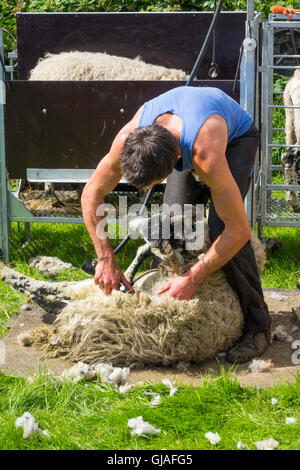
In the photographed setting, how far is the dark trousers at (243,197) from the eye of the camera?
12.8ft

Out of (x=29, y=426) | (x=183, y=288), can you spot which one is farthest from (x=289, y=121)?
(x=29, y=426)

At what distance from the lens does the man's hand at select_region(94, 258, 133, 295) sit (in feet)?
12.4

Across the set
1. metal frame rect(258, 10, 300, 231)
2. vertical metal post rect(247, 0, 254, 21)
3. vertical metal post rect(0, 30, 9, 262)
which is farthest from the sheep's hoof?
vertical metal post rect(0, 30, 9, 262)

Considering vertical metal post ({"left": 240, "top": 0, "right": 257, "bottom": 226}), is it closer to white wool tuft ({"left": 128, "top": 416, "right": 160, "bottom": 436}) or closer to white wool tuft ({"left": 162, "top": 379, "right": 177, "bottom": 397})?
white wool tuft ({"left": 162, "top": 379, "right": 177, "bottom": 397})

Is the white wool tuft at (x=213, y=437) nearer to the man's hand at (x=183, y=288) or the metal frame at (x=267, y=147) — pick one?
the man's hand at (x=183, y=288)

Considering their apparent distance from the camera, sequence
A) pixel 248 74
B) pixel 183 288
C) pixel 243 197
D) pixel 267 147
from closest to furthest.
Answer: pixel 183 288 → pixel 243 197 → pixel 248 74 → pixel 267 147

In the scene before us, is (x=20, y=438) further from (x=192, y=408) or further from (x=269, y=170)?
(x=269, y=170)

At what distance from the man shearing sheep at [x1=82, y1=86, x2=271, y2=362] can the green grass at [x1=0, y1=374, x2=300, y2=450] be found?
54 centimetres

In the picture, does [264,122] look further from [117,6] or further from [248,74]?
[117,6]

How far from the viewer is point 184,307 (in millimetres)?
3744

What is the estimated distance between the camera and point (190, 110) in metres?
3.46

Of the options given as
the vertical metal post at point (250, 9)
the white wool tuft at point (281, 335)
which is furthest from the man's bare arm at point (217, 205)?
the vertical metal post at point (250, 9)

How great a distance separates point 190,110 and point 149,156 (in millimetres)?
426

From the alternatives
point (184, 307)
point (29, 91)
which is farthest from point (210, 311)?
point (29, 91)
